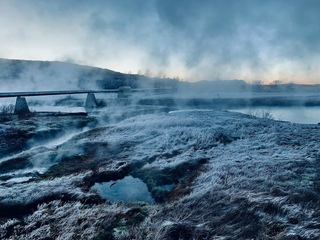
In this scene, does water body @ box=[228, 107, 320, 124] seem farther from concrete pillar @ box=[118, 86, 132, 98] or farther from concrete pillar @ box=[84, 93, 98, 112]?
concrete pillar @ box=[84, 93, 98, 112]

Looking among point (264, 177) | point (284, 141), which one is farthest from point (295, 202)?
point (284, 141)

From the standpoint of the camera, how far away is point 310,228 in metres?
2.52

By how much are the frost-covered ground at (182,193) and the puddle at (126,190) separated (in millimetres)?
196

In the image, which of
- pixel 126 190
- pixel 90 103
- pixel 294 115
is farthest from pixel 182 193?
pixel 294 115

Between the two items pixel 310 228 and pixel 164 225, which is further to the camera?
pixel 164 225

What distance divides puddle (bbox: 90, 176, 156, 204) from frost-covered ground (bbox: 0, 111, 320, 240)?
0.20 metres

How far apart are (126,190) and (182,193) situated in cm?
159

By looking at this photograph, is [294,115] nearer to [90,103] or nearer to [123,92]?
[123,92]

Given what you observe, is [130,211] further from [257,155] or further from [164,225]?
[257,155]

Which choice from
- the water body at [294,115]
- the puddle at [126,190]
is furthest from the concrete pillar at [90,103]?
the water body at [294,115]

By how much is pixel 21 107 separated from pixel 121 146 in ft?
36.5

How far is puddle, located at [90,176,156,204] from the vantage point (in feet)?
13.8

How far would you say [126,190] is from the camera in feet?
15.2

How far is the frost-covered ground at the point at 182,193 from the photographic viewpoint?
2.67 meters
